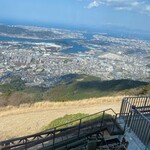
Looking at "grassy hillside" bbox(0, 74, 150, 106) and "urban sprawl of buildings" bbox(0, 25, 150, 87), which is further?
"urban sprawl of buildings" bbox(0, 25, 150, 87)

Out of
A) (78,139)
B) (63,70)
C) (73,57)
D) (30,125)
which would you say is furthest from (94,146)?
(73,57)

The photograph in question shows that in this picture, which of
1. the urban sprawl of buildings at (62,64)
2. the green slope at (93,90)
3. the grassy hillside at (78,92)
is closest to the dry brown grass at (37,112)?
the grassy hillside at (78,92)

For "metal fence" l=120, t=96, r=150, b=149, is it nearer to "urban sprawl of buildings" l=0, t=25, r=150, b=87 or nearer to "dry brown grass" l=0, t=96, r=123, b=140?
"dry brown grass" l=0, t=96, r=123, b=140

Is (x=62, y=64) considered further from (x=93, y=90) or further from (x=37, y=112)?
(x=37, y=112)

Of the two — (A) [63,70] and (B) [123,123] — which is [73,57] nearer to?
(A) [63,70]

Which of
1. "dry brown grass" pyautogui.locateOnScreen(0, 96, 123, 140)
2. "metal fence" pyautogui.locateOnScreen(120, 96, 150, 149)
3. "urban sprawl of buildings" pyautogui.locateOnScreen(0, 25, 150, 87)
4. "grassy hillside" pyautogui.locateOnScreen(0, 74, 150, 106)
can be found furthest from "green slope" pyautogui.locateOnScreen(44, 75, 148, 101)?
"urban sprawl of buildings" pyautogui.locateOnScreen(0, 25, 150, 87)

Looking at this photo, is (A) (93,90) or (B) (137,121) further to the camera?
(A) (93,90)

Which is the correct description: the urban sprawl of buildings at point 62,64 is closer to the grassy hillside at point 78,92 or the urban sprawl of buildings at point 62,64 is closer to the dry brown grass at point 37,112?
the grassy hillside at point 78,92

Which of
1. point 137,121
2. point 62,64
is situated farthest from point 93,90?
point 62,64
